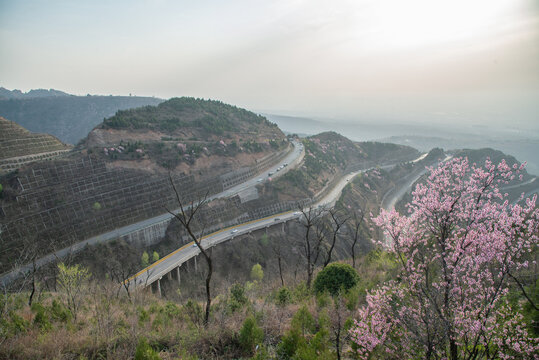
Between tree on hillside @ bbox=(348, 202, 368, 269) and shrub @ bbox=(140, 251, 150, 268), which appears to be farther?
shrub @ bbox=(140, 251, 150, 268)

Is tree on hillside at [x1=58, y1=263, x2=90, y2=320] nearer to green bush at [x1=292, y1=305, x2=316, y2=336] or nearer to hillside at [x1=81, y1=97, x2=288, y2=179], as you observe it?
green bush at [x1=292, y1=305, x2=316, y2=336]

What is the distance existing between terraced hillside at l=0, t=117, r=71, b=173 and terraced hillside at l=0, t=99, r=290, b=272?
5028 millimetres

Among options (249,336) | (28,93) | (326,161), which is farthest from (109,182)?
(28,93)

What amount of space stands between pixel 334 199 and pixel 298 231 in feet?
40.2

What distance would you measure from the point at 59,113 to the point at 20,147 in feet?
374

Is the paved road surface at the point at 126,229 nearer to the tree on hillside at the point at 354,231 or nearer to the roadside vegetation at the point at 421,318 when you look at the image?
the roadside vegetation at the point at 421,318

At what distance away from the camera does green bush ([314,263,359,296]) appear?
13.6m

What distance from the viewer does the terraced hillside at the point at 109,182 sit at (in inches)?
1038

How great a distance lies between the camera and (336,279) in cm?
1383

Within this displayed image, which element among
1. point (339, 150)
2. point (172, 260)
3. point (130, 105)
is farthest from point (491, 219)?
point (130, 105)

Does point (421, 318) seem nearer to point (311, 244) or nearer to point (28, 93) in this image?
point (311, 244)

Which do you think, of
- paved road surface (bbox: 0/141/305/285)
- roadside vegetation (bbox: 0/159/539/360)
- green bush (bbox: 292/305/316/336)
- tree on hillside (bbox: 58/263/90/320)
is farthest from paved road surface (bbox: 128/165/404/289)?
green bush (bbox: 292/305/316/336)

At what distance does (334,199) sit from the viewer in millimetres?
48219

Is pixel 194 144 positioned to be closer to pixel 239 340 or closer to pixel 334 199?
pixel 334 199
